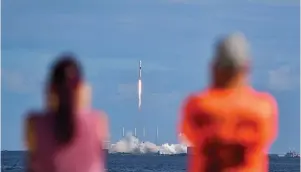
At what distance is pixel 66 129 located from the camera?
8617 mm

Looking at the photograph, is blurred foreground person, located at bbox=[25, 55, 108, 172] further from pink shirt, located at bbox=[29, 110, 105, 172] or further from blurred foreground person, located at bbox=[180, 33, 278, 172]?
blurred foreground person, located at bbox=[180, 33, 278, 172]

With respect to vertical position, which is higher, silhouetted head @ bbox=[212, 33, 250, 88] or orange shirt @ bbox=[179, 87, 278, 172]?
silhouetted head @ bbox=[212, 33, 250, 88]

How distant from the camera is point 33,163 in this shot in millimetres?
8586

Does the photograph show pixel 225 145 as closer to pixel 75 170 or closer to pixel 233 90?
pixel 233 90

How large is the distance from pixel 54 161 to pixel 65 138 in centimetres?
22

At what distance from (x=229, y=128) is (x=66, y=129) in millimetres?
1402

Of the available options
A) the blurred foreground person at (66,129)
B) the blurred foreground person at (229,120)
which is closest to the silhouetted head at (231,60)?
the blurred foreground person at (229,120)

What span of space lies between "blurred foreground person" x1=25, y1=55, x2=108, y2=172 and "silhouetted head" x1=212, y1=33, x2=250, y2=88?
111 centimetres

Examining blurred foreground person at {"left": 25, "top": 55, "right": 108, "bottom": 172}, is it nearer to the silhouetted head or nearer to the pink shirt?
the pink shirt

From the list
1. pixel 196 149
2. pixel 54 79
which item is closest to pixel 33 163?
pixel 54 79

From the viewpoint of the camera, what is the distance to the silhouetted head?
27.5 feet

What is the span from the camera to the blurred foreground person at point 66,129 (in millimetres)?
8406

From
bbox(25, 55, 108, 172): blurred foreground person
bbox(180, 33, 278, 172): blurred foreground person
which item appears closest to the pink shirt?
bbox(25, 55, 108, 172): blurred foreground person

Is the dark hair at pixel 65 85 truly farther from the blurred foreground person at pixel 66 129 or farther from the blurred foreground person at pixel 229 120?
the blurred foreground person at pixel 229 120
